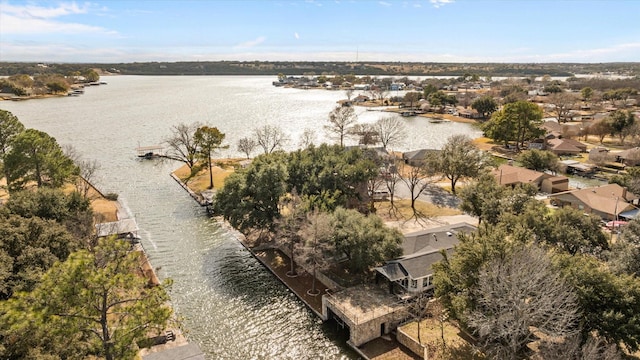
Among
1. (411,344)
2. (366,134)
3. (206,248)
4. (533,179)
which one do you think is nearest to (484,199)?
(411,344)

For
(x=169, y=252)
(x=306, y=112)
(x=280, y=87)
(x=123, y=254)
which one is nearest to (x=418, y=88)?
(x=280, y=87)

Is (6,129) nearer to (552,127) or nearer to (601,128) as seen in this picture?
(552,127)

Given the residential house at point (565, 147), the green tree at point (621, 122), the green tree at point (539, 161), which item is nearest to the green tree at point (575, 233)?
the green tree at point (539, 161)

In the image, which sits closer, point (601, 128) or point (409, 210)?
point (409, 210)

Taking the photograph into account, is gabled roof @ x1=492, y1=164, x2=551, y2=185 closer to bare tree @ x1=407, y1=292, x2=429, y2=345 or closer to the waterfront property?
the waterfront property

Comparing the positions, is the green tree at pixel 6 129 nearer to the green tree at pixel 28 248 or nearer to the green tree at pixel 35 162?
the green tree at pixel 35 162

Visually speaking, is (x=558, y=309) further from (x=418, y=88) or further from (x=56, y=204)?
(x=418, y=88)

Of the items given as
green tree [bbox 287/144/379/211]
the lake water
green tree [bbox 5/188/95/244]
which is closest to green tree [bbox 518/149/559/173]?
the lake water
